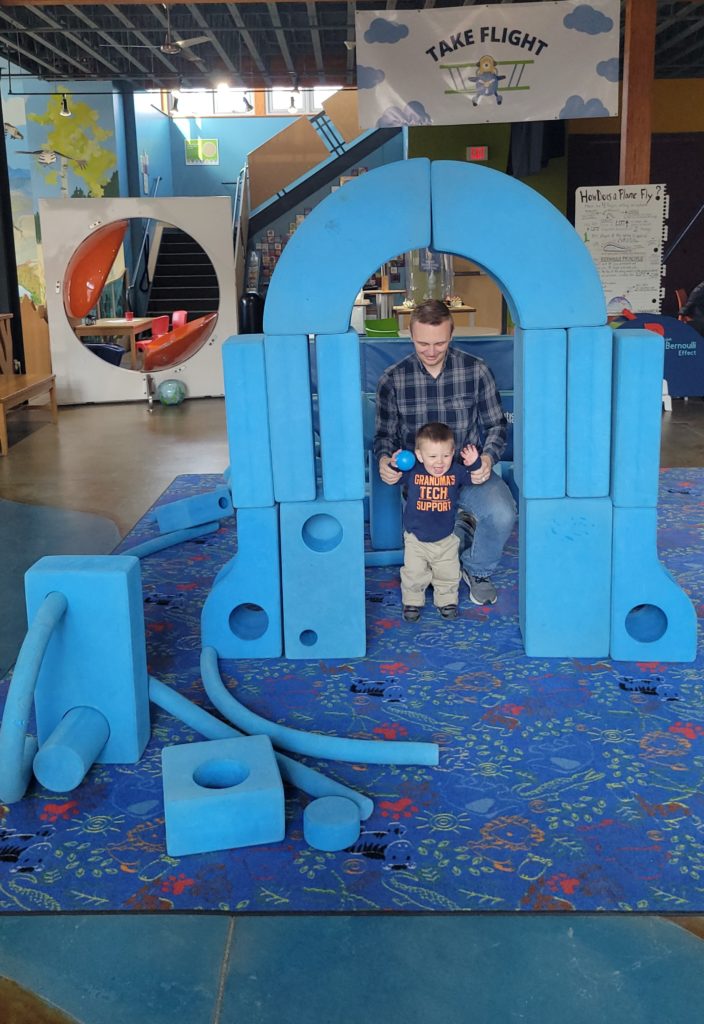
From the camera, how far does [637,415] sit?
2.99m

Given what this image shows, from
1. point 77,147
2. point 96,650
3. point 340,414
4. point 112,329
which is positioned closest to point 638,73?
point 340,414

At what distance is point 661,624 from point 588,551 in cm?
35

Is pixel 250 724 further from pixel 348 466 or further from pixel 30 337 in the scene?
pixel 30 337

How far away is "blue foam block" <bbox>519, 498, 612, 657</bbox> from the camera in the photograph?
3068 mm

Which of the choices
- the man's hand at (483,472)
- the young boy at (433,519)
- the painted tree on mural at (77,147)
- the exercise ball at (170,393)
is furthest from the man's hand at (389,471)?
the painted tree on mural at (77,147)

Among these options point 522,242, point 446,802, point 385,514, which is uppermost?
point 522,242

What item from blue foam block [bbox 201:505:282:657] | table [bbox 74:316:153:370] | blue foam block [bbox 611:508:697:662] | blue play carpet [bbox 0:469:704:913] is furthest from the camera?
table [bbox 74:316:153:370]

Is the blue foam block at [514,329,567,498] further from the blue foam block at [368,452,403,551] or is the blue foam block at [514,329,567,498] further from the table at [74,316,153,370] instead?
the table at [74,316,153,370]

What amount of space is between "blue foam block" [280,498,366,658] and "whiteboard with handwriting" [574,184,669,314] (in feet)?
16.3

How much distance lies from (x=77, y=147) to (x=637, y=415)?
13180 millimetres

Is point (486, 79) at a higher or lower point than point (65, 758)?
higher

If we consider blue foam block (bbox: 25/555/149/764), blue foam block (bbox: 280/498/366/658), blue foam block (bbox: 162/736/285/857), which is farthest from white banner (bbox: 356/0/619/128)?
blue foam block (bbox: 162/736/285/857)

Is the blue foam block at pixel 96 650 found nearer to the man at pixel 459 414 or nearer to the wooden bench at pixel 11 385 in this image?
the man at pixel 459 414

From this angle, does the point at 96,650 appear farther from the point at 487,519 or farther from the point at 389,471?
the point at 487,519
